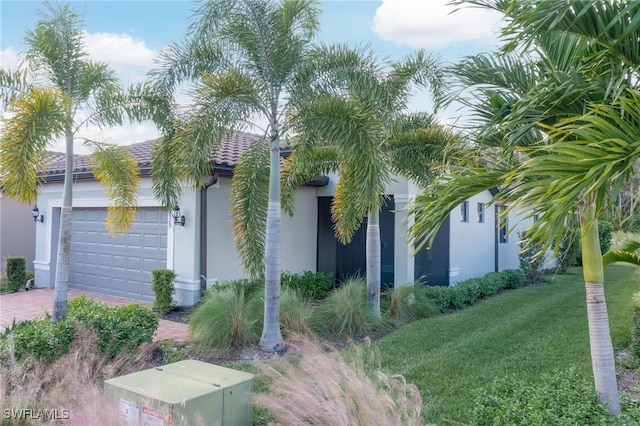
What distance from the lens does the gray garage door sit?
11227mm

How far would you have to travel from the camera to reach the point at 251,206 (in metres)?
7.72

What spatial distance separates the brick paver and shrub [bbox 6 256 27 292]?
0.31 metres

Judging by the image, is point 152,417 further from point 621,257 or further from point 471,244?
point 471,244

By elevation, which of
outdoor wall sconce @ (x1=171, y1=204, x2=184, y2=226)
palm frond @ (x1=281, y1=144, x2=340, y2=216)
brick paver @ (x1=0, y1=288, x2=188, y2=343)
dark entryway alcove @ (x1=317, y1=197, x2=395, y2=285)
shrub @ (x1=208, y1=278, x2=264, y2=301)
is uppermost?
palm frond @ (x1=281, y1=144, x2=340, y2=216)

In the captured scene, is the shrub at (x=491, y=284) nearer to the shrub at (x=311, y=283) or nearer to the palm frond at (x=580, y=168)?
the shrub at (x=311, y=283)

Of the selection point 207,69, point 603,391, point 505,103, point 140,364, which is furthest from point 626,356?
point 207,69

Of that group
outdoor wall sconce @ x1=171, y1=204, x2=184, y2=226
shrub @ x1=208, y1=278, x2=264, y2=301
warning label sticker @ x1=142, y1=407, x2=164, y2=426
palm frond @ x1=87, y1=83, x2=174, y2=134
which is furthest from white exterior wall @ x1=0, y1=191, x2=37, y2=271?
warning label sticker @ x1=142, y1=407, x2=164, y2=426

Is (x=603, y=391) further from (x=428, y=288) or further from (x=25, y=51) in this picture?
(x=25, y=51)

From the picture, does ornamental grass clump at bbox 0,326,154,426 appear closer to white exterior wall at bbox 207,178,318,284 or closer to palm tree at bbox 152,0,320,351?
palm tree at bbox 152,0,320,351

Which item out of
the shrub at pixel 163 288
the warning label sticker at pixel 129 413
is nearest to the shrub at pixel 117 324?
the warning label sticker at pixel 129 413

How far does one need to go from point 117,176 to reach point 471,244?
415 inches

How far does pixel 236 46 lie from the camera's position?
7.41 metres

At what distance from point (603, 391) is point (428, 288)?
688cm

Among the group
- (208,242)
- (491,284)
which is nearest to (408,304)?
(491,284)
